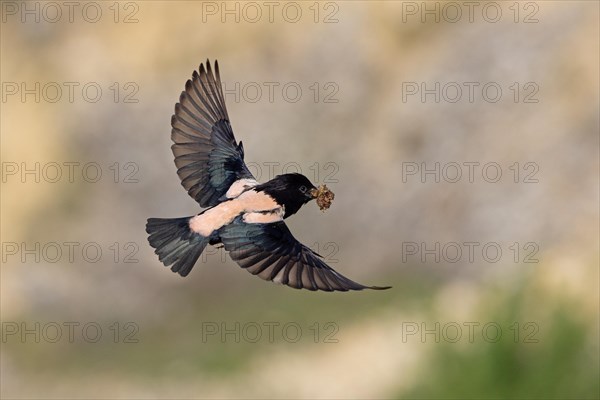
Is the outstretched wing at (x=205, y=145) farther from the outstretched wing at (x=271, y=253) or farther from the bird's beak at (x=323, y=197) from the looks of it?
the bird's beak at (x=323, y=197)

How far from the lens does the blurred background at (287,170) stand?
12.3 m

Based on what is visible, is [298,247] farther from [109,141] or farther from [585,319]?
[109,141]

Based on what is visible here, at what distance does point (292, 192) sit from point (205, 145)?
1004mm

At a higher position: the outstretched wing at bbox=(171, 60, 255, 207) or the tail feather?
the outstretched wing at bbox=(171, 60, 255, 207)

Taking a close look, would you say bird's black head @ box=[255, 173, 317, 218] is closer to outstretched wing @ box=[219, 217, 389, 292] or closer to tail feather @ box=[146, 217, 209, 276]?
outstretched wing @ box=[219, 217, 389, 292]

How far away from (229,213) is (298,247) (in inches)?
12.5

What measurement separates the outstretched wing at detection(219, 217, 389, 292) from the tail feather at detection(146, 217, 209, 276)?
0.13 meters

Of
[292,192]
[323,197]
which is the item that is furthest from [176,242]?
[323,197]

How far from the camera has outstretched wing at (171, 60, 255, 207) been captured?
17.4 ft

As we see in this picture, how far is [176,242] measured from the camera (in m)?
4.83

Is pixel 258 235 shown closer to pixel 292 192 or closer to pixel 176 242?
pixel 292 192

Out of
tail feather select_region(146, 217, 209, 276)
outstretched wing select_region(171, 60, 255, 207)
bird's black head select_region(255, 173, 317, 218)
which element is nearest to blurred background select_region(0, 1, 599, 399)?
outstretched wing select_region(171, 60, 255, 207)

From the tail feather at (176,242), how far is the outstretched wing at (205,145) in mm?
333

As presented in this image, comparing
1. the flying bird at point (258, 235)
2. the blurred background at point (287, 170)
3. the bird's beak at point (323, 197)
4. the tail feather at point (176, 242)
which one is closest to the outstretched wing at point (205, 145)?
the flying bird at point (258, 235)
